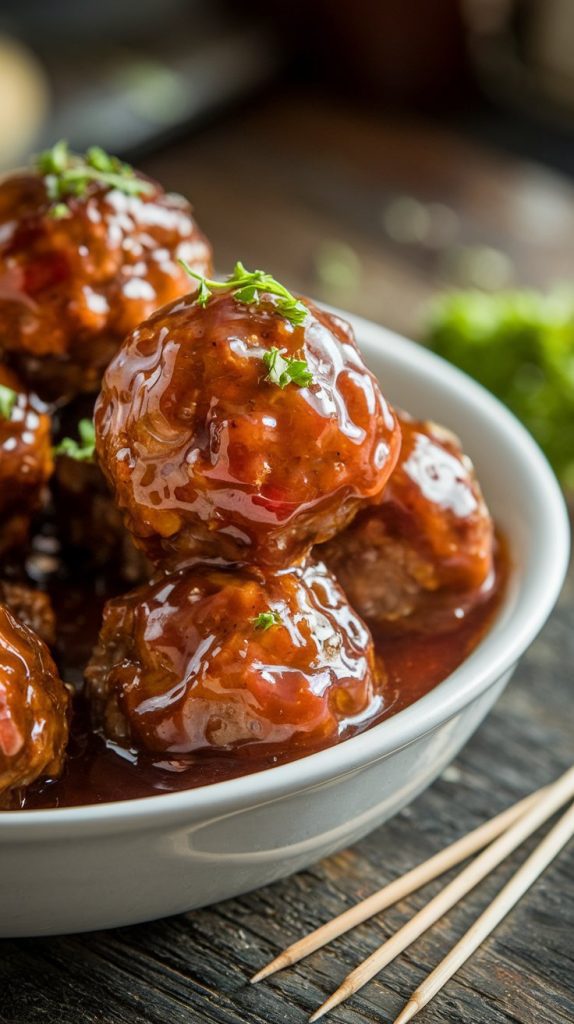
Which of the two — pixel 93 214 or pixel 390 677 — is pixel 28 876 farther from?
pixel 93 214

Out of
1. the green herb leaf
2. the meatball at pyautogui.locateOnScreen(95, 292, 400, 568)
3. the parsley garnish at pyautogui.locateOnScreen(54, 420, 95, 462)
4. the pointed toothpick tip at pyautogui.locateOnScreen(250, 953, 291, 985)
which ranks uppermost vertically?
the meatball at pyautogui.locateOnScreen(95, 292, 400, 568)

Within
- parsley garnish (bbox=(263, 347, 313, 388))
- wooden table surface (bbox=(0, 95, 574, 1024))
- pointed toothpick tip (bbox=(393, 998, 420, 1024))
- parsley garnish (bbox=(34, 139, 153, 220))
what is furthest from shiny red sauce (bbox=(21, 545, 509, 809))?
parsley garnish (bbox=(34, 139, 153, 220))

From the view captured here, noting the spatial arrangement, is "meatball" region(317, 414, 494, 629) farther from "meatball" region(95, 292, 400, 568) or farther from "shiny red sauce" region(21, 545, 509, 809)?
"meatball" region(95, 292, 400, 568)

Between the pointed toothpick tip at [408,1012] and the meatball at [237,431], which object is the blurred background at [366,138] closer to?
the meatball at [237,431]

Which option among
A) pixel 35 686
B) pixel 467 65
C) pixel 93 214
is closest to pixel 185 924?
pixel 35 686

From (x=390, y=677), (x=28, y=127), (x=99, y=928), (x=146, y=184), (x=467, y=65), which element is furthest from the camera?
(x=467, y=65)

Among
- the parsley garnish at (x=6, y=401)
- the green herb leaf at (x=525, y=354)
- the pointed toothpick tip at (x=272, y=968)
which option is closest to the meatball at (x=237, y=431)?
the parsley garnish at (x=6, y=401)

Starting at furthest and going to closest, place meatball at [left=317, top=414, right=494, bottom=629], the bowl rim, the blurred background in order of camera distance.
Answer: the blurred background
meatball at [left=317, top=414, right=494, bottom=629]
the bowl rim
